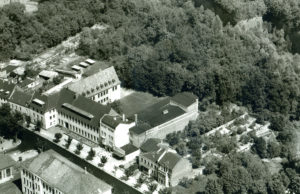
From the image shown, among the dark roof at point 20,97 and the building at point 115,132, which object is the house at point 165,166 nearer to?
the building at point 115,132

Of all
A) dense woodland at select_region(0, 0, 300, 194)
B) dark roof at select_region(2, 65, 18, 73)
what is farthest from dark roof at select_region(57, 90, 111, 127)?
dark roof at select_region(2, 65, 18, 73)

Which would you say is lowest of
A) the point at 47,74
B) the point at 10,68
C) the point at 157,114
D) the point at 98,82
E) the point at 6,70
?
the point at 6,70

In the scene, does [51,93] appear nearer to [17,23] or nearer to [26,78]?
[26,78]

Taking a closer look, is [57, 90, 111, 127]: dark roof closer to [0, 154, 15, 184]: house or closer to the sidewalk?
the sidewalk

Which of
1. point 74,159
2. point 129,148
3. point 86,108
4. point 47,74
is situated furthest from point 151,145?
point 47,74

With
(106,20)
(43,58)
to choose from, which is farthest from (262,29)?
(43,58)

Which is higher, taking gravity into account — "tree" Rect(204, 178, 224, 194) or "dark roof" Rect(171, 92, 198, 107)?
"dark roof" Rect(171, 92, 198, 107)

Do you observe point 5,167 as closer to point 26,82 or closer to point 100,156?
point 100,156
